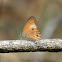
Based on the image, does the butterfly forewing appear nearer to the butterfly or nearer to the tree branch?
the butterfly

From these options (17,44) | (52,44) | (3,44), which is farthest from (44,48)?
(3,44)

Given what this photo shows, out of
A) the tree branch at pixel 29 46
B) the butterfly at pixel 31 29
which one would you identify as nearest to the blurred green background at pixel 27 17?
the butterfly at pixel 31 29

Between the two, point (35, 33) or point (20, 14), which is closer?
point (35, 33)

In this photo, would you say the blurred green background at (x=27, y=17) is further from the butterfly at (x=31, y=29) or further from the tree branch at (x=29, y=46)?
the tree branch at (x=29, y=46)

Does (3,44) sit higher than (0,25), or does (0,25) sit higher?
(0,25)

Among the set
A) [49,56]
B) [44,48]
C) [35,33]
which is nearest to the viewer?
[44,48]

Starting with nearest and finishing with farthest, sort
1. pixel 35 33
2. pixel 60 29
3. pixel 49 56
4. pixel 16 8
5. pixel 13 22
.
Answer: pixel 35 33 → pixel 49 56 → pixel 60 29 → pixel 13 22 → pixel 16 8

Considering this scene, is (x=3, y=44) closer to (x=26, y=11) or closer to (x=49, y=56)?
(x=49, y=56)

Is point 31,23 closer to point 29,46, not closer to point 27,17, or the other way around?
point 29,46
